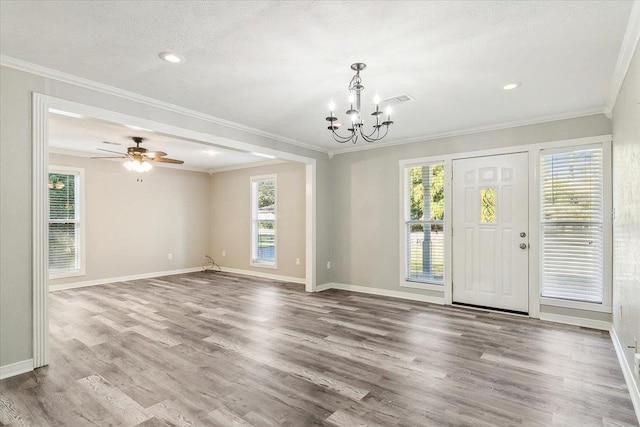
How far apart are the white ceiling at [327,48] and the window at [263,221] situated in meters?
3.78

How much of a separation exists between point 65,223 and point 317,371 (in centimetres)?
590

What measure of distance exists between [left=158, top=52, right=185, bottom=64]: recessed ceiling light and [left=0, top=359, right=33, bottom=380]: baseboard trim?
272 cm

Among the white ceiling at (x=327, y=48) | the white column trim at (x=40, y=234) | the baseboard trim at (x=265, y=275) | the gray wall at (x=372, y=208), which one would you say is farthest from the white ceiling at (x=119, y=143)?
the baseboard trim at (x=265, y=275)

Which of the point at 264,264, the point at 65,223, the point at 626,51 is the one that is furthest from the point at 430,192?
the point at 65,223

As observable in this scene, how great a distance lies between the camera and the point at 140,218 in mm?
7320

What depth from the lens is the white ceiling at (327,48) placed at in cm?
213

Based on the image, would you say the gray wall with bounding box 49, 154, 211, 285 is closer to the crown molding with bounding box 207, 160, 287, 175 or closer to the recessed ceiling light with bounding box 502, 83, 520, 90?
the crown molding with bounding box 207, 160, 287, 175

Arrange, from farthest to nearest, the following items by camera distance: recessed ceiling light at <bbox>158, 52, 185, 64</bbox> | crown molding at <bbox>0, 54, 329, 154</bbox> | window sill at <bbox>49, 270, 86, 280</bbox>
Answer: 1. window sill at <bbox>49, 270, 86, 280</bbox>
2. crown molding at <bbox>0, 54, 329, 154</bbox>
3. recessed ceiling light at <bbox>158, 52, 185, 64</bbox>

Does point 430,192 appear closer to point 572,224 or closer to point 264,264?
point 572,224

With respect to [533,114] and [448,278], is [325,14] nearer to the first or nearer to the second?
[533,114]

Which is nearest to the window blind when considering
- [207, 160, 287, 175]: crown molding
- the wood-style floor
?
the wood-style floor

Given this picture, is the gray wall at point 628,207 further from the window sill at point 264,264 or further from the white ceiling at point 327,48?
the window sill at point 264,264

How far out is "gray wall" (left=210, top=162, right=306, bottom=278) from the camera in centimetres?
694

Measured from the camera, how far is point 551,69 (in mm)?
2963
